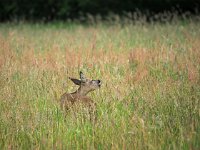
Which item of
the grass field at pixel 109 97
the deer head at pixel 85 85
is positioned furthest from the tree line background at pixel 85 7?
the deer head at pixel 85 85

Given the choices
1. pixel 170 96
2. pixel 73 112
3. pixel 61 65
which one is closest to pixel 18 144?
pixel 73 112

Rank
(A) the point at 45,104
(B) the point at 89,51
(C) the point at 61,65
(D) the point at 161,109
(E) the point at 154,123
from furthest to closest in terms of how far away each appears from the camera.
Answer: (B) the point at 89,51, (C) the point at 61,65, (A) the point at 45,104, (D) the point at 161,109, (E) the point at 154,123

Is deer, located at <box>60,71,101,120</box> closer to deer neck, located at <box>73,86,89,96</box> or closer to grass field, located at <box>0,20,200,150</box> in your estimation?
deer neck, located at <box>73,86,89,96</box>

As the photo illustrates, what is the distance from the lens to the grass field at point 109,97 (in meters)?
4.59

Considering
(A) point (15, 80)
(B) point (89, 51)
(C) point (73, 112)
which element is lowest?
(C) point (73, 112)

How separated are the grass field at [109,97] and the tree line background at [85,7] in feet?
34.4

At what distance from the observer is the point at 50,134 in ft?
15.7

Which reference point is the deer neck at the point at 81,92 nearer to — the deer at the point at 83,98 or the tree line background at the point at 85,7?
the deer at the point at 83,98

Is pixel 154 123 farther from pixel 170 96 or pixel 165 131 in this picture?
pixel 170 96

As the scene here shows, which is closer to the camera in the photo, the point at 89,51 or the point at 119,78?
the point at 119,78

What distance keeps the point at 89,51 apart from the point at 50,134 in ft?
13.1

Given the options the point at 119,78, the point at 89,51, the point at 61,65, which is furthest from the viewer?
the point at 89,51

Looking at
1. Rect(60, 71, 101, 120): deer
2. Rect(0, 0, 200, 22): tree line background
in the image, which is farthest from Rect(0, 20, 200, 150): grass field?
Rect(0, 0, 200, 22): tree line background

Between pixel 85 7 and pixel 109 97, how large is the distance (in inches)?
607
